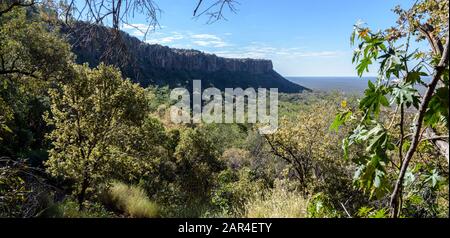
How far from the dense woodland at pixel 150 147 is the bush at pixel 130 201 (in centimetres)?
4

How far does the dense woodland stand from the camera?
139 cm

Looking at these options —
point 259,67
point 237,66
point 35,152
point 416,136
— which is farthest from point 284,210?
point 259,67

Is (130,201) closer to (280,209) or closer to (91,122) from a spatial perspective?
(91,122)

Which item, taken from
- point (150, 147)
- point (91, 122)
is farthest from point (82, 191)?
point (150, 147)

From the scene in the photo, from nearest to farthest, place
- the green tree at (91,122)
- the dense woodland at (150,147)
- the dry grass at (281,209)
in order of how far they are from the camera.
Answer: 1. the dense woodland at (150,147)
2. the dry grass at (281,209)
3. the green tree at (91,122)

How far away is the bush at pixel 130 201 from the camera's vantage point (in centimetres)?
1151

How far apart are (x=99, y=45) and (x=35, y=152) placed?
602 inches

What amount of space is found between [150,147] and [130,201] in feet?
6.07

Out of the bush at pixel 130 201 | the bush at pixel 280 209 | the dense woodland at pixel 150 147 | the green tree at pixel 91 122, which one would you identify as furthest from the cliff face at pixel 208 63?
the bush at pixel 280 209

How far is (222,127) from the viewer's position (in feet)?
133

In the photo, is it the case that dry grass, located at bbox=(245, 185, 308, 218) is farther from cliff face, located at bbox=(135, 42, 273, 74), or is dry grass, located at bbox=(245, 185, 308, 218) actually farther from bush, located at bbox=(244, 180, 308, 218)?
cliff face, located at bbox=(135, 42, 273, 74)

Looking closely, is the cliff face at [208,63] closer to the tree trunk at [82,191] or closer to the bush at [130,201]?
the bush at [130,201]

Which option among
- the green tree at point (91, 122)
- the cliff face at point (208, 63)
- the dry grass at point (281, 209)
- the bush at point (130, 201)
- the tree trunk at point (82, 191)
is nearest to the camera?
the dry grass at point (281, 209)
